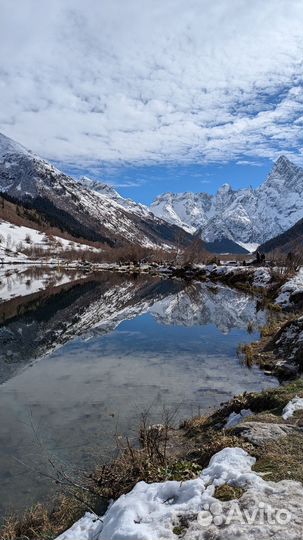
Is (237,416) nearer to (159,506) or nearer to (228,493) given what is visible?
(228,493)

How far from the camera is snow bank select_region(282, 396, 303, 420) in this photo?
40.6 ft

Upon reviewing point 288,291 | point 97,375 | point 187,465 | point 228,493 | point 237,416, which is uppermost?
point 288,291

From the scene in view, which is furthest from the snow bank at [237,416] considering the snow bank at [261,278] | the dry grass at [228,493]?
the snow bank at [261,278]

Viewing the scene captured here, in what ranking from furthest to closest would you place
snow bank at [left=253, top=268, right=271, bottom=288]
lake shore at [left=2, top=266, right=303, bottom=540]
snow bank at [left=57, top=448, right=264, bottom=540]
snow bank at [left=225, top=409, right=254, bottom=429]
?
snow bank at [left=253, top=268, right=271, bottom=288]
snow bank at [left=225, top=409, right=254, bottom=429]
lake shore at [left=2, top=266, right=303, bottom=540]
snow bank at [left=57, top=448, right=264, bottom=540]

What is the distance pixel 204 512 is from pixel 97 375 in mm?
16417

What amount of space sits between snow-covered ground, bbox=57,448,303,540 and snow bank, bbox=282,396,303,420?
12.9 ft

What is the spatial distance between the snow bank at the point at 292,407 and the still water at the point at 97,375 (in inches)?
203

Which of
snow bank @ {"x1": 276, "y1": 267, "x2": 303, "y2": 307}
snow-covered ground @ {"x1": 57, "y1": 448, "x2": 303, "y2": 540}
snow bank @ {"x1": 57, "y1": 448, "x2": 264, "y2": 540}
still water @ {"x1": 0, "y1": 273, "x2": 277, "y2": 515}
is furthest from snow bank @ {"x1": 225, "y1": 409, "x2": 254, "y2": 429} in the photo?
snow bank @ {"x1": 276, "y1": 267, "x2": 303, "y2": 307}

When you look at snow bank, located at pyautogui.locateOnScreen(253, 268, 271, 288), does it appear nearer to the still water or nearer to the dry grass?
the still water

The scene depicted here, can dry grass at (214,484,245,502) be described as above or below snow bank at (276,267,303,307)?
below

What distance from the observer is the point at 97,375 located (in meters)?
23.0

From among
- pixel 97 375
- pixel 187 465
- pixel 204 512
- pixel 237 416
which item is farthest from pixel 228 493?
pixel 97 375

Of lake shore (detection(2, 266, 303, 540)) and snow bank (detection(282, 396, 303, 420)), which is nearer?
lake shore (detection(2, 266, 303, 540))

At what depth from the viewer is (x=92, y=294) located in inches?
2537
